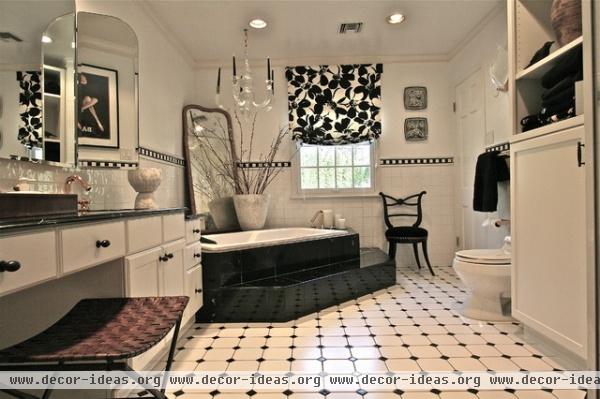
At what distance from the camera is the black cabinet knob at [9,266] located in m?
0.80

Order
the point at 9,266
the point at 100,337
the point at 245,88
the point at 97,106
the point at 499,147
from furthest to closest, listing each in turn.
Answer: the point at 499,147 → the point at 245,88 → the point at 97,106 → the point at 100,337 → the point at 9,266

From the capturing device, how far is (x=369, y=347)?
198cm

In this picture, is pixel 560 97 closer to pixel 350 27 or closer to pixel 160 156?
pixel 350 27

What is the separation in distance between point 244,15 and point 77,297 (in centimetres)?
267

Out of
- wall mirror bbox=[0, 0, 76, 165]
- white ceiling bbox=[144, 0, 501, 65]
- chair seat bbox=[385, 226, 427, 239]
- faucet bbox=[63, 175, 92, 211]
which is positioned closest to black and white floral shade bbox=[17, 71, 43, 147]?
wall mirror bbox=[0, 0, 76, 165]

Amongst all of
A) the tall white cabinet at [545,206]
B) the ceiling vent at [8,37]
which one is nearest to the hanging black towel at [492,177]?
the tall white cabinet at [545,206]

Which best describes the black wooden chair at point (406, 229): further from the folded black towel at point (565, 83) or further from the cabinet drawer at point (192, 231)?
the cabinet drawer at point (192, 231)

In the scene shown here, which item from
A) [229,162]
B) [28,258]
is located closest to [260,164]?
[229,162]

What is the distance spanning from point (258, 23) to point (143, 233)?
2414 mm

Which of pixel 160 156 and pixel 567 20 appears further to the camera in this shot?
pixel 160 156

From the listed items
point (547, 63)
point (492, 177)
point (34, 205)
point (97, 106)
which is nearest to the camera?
point (34, 205)

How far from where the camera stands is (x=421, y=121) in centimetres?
405

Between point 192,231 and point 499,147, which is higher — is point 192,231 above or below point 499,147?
below

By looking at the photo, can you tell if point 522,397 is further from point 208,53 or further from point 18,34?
point 208,53
